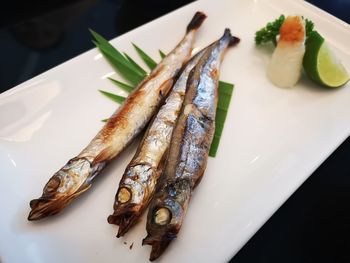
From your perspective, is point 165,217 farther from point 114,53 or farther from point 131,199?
point 114,53

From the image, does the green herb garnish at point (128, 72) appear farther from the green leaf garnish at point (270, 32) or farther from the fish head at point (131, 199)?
the fish head at point (131, 199)

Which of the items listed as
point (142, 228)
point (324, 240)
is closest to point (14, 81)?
point (142, 228)

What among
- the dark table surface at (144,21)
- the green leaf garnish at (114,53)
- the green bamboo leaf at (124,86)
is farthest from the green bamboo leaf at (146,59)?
the dark table surface at (144,21)

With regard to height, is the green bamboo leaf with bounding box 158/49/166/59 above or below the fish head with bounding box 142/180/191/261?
above

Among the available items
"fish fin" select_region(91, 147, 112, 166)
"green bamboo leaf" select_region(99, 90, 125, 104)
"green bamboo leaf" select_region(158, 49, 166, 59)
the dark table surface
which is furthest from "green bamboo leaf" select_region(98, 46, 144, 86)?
"fish fin" select_region(91, 147, 112, 166)

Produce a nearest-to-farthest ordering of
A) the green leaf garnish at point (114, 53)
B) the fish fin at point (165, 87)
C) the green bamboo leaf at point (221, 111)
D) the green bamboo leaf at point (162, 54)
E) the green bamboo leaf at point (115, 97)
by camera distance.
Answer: the green bamboo leaf at point (221, 111)
the fish fin at point (165, 87)
the green bamboo leaf at point (115, 97)
the green leaf garnish at point (114, 53)
the green bamboo leaf at point (162, 54)

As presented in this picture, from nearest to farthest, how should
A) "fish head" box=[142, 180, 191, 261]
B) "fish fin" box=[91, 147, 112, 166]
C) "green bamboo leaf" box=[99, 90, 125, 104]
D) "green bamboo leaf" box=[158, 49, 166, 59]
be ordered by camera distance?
"fish head" box=[142, 180, 191, 261], "fish fin" box=[91, 147, 112, 166], "green bamboo leaf" box=[99, 90, 125, 104], "green bamboo leaf" box=[158, 49, 166, 59]

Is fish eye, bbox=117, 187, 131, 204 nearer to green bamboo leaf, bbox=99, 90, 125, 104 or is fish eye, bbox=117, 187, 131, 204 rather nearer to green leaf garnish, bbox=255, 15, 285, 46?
green bamboo leaf, bbox=99, 90, 125, 104
